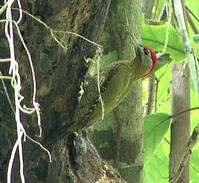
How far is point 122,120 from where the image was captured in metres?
2.04

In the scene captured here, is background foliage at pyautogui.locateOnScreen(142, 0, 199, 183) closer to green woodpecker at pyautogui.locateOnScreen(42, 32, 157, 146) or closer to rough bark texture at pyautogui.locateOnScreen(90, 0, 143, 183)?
green woodpecker at pyautogui.locateOnScreen(42, 32, 157, 146)

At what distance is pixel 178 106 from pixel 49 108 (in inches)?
37.5

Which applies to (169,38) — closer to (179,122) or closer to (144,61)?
(144,61)

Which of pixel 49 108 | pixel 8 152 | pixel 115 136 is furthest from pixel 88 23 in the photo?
pixel 115 136

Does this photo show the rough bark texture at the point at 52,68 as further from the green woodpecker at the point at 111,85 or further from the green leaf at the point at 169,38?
the green leaf at the point at 169,38

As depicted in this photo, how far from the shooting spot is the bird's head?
7.43ft

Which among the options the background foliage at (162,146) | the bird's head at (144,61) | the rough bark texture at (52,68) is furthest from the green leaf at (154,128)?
the rough bark texture at (52,68)

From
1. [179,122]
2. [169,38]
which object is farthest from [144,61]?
[179,122]

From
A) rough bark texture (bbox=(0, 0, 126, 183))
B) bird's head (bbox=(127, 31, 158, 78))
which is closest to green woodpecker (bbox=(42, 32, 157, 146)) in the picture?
bird's head (bbox=(127, 31, 158, 78))

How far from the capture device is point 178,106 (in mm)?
2406

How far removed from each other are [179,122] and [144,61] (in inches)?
12.6

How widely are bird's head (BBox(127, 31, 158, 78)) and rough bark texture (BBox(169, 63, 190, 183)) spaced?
0.42ft

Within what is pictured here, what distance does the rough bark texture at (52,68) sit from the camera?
1461 millimetres

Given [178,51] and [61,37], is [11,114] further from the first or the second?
[178,51]
